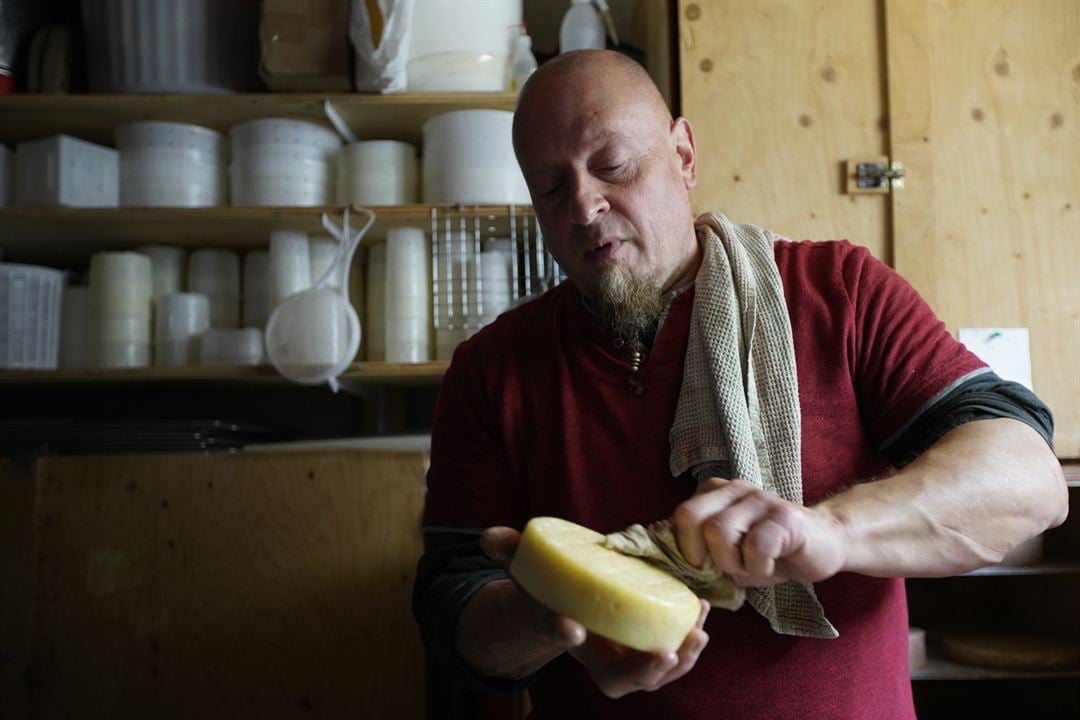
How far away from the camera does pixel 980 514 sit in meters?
0.88

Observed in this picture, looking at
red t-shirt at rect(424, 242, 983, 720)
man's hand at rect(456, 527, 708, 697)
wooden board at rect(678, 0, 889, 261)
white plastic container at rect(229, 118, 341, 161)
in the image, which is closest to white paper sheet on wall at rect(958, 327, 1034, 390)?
wooden board at rect(678, 0, 889, 261)

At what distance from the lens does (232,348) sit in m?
2.21

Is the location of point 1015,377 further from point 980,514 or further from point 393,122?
point 393,122

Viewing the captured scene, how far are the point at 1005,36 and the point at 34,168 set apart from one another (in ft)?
7.88

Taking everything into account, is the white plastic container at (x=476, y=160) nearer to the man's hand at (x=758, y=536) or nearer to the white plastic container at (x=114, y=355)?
the white plastic container at (x=114, y=355)

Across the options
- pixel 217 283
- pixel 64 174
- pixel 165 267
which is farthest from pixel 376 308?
pixel 64 174

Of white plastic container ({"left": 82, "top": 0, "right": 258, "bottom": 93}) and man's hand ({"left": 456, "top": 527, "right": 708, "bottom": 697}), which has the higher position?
white plastic container ({"left": 82, "top": 0, "right": 258, "bottom": 93})

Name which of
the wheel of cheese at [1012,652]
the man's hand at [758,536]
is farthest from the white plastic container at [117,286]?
the wheel of cheese at [1012,652]

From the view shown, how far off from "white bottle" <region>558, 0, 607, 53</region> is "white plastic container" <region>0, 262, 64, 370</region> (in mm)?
1501

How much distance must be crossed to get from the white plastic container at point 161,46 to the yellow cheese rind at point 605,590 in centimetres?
186

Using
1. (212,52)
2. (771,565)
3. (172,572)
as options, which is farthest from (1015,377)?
(212,52)

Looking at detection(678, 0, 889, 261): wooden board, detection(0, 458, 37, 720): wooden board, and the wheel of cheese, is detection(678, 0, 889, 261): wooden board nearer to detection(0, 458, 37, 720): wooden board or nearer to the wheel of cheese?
the wheel of cheese

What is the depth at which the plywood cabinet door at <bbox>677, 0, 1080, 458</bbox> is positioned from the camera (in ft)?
6.48

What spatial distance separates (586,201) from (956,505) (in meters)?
0.59
